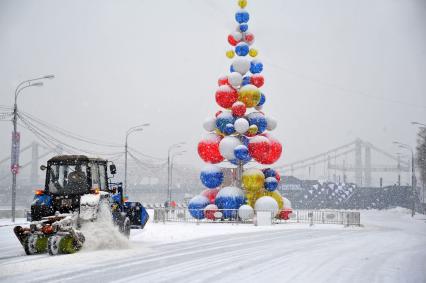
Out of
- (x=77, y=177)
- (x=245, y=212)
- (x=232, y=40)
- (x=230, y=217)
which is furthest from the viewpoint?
Answer: (x=232, y=40)

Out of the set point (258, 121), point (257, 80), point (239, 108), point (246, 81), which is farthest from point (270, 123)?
point (246, 81)

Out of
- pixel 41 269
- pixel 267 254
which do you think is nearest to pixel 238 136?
pixel 267 254

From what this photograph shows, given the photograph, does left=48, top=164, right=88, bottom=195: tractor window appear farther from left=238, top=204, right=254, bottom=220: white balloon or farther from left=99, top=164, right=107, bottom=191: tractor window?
left=238, top=204, right=254, bottom=220: white balloon

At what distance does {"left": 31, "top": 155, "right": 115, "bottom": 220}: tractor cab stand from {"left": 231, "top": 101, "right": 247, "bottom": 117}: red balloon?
15115 millimetres

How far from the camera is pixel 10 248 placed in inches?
600

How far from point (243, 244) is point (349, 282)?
805cm

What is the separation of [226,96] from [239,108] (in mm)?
1242

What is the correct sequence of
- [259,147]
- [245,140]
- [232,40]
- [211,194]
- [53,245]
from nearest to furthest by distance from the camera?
1. [53,245]
2. [259,147]
3. [245,140]
4. [211,194]
5. [232,40]

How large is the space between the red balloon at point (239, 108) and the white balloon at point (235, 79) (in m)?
1.24

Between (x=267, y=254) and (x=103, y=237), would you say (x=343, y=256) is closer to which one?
(x=267, y=254)

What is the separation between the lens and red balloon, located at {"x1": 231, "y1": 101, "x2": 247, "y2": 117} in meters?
29.4

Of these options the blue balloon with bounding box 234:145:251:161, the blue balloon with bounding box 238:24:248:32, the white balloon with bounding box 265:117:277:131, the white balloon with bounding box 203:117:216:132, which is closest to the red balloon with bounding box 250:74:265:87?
the white balloon with bounding box 265:117:277:131

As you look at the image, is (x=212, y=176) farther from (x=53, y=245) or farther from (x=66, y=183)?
(x=53, y=245)

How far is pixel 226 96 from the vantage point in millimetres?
30062
